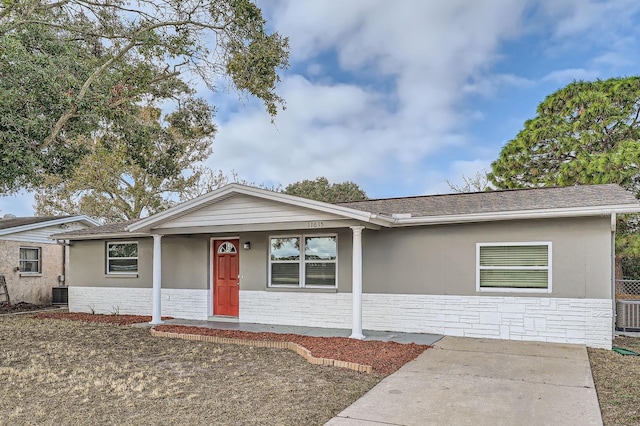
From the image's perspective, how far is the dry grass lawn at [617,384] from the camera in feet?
14.9

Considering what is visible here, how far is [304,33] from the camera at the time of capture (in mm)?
12102

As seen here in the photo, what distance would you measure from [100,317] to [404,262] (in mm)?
8650

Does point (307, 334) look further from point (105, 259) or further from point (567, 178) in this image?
point (567, 178)

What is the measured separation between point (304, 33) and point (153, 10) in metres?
3.93

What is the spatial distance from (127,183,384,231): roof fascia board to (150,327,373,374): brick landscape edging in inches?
98.5

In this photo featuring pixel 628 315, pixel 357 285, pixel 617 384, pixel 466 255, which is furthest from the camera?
pixel 628 315

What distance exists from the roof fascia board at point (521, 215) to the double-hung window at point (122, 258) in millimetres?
8069

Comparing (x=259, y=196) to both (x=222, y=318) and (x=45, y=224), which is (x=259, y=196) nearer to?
(x=222, y=318)

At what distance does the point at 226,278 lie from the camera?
1158 centimetres

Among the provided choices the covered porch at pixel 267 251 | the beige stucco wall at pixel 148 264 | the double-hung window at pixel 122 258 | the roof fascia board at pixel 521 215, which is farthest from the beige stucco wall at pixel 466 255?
the double-hung window at pixel 122 258

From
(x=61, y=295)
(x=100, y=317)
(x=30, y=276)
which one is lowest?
(x=61, y=295)

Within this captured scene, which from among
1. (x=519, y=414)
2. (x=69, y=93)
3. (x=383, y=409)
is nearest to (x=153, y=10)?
(x=69, y=93)

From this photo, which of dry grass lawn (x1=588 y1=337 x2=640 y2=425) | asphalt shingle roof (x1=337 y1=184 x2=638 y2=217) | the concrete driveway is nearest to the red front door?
asphalt shingle roof (x1=337 y1=184 x2=638 y2=217)

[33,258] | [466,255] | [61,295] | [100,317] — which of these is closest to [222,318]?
[100,317]
